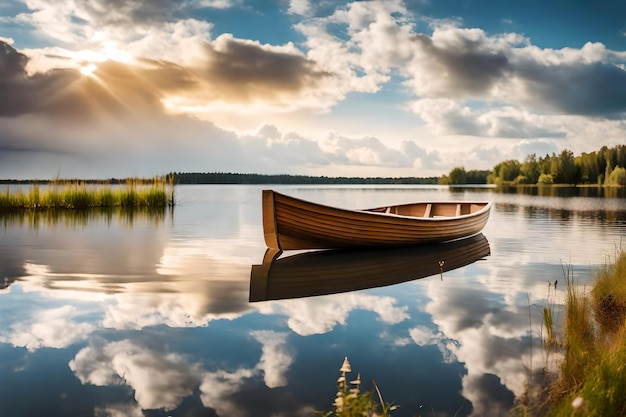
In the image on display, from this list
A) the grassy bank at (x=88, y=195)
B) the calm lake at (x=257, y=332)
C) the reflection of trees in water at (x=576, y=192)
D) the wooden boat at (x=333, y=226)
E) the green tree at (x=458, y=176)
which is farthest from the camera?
the green tree at (x=458, y=176)

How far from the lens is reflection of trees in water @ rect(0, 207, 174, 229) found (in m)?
21.2

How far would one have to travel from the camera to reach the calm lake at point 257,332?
16.2 ft

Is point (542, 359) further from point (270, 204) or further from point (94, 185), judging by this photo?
point (94, 185)

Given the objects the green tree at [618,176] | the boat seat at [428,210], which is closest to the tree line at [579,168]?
the green tree at [618,176]

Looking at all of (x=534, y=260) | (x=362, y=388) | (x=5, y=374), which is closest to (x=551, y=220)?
(x=534, y=260)

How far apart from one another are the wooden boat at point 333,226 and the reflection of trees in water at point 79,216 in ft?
34.4

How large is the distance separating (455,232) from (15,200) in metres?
21.1

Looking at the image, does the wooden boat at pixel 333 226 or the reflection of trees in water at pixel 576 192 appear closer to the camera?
the wooden boat at pixel 333 226

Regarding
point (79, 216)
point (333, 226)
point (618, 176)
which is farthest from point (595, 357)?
point (618, 176)

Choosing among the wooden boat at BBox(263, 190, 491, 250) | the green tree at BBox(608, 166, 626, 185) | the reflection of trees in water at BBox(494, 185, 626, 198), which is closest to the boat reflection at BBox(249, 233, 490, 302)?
the wooden boat at BBox(263, 190, 491, 250)

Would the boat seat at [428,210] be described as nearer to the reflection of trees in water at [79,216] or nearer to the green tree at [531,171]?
the reflection of trees in water at [79,216]

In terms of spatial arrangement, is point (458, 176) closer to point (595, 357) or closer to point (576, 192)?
point (576, 192)

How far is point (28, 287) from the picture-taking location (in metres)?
9.77

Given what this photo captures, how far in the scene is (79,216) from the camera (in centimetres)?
2386
